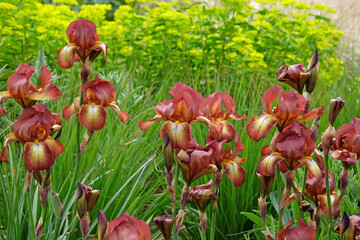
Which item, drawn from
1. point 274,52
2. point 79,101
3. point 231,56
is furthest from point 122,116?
point 274,52

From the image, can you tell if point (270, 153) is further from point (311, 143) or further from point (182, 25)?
point (182, 25)

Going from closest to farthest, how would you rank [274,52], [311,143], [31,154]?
[311,143] < [31,154] < [274,52]

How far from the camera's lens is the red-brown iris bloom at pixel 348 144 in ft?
3.98

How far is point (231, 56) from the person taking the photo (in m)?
4.64

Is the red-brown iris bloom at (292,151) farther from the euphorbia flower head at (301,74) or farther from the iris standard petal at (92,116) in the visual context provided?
the iris standard petal at (92,116)

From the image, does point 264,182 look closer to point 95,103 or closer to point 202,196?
point 202,196

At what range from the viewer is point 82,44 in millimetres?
1479

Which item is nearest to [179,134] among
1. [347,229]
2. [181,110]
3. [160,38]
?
[181,110]

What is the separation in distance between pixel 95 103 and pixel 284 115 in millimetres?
607

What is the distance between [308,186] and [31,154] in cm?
78

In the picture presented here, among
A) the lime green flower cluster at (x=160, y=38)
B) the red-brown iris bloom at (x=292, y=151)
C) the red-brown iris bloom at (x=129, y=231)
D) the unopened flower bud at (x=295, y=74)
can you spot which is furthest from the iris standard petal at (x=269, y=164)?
the lime green flower cluster at (x=160, y=38)

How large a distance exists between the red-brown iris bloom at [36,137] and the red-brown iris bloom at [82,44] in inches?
9.1

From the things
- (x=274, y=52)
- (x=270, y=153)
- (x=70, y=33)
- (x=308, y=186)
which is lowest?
(x=274, y=52)

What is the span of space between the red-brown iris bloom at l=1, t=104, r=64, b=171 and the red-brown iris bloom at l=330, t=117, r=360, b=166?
753 mm
